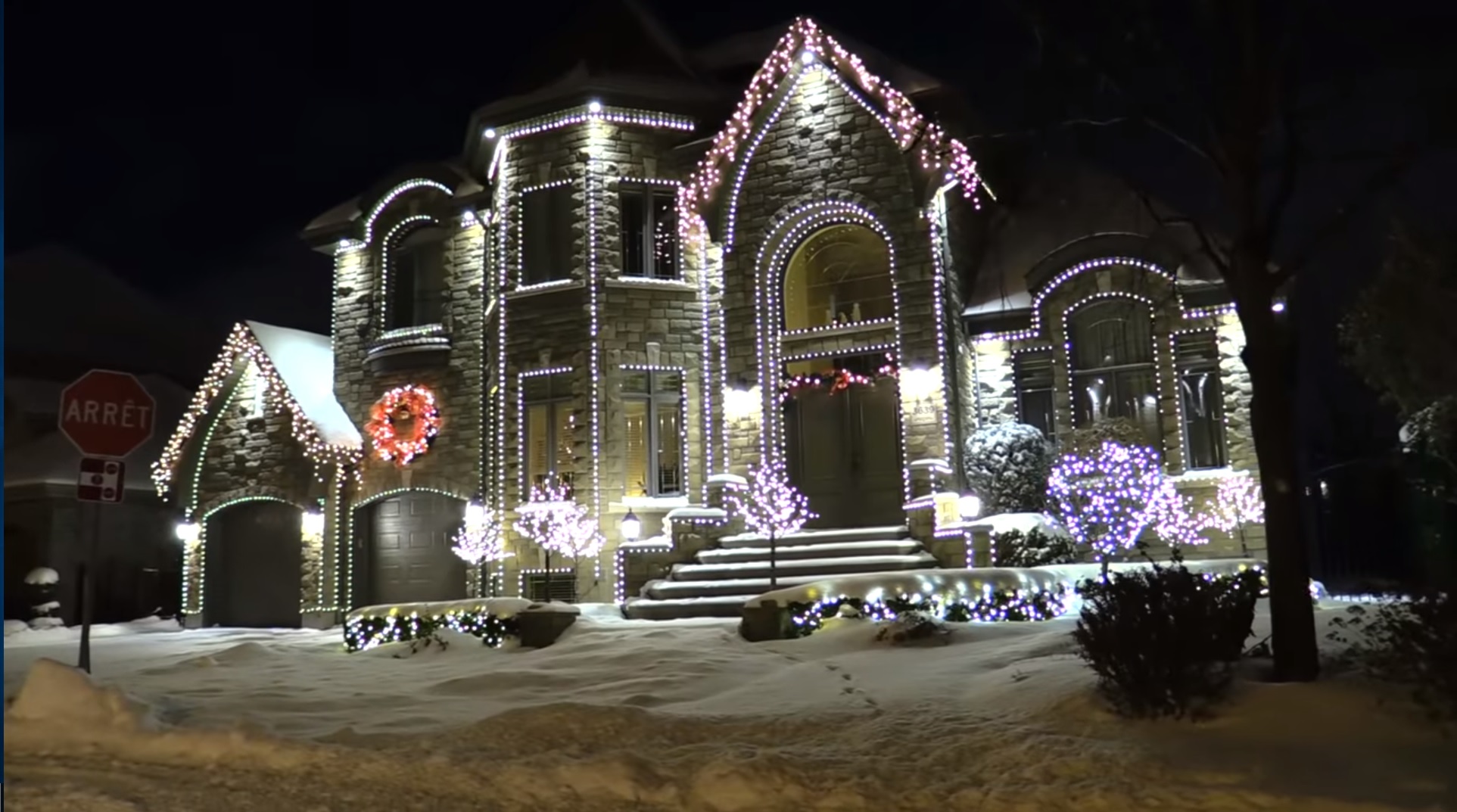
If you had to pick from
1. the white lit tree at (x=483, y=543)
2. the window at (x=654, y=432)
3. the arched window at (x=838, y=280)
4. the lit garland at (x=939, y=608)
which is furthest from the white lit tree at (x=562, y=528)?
the lit garland at (x=939, y=608)

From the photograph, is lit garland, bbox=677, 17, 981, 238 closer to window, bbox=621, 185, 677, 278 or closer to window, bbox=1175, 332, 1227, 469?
window, bbox=621, 185, 677, 278

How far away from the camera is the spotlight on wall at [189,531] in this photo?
21984mm

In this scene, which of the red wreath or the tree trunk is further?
the red wreath

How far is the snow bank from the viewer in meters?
8.04

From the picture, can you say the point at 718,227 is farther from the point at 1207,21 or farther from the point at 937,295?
the point at 1207,21

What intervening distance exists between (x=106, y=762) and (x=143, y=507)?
21.8 metres

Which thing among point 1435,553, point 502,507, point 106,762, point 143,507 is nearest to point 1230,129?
point 106,762

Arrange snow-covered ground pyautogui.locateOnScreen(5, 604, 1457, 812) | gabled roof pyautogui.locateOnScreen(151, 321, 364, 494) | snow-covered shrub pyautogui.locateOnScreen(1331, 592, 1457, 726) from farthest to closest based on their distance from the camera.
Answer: gabled roof pyautogui.locateOnScreen(151, 321, 364, 494) → snow-covered shrub pyautogui.locateOnScreen(1331, 592, 1457, 726) → snow-covered ground pyautogui.locateOnScreen(5, 604, 1457, 812)

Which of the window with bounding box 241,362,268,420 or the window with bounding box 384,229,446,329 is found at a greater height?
the window with bounding box 384,229,446,329

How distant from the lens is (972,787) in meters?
5.88

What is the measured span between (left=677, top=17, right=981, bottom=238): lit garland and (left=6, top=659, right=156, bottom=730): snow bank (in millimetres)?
11978

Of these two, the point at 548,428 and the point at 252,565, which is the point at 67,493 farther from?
the point at 548,428

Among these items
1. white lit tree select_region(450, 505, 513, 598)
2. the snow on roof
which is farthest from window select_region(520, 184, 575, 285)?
the snow on roof

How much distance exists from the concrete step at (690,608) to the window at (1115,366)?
259 inches
